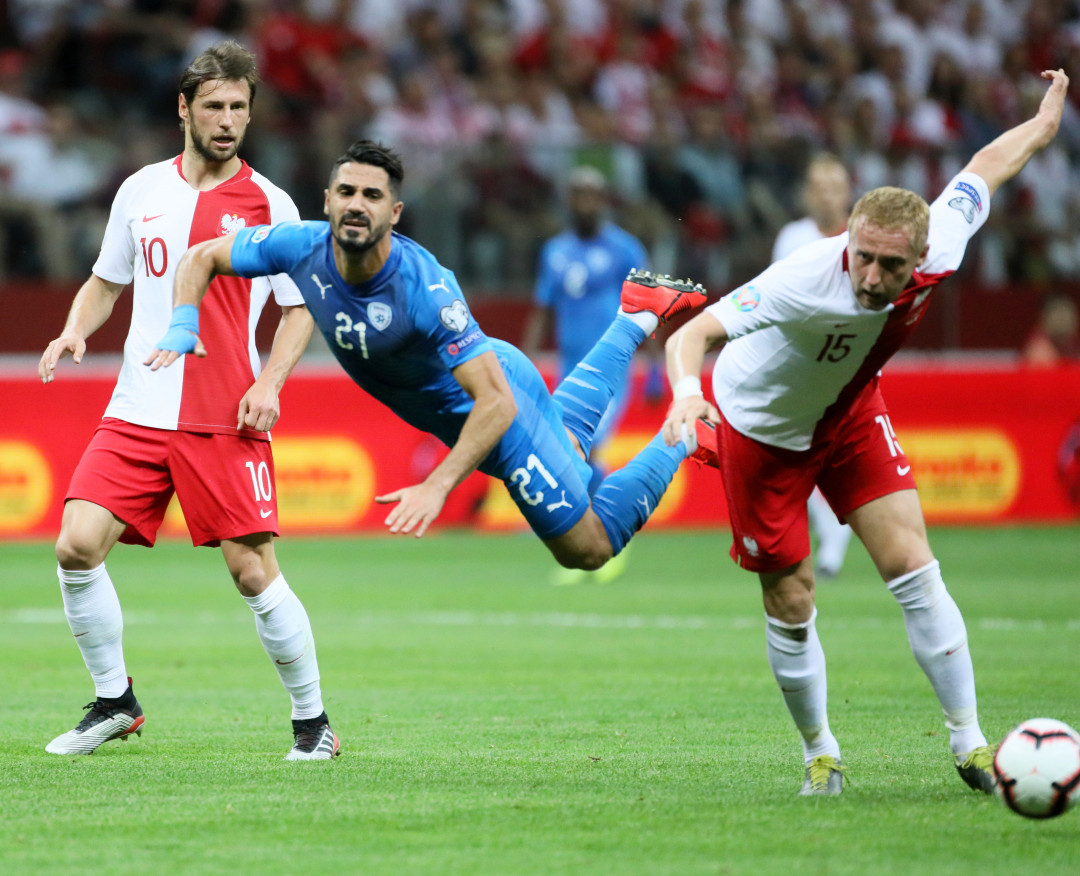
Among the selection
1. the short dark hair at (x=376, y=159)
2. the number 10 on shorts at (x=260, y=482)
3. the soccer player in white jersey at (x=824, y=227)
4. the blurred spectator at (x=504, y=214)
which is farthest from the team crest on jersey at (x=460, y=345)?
the blurred spectator at (x=504, y=214)

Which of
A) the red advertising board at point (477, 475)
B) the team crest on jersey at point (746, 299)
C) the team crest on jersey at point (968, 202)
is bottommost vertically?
the red advertising board at point (477, 475)

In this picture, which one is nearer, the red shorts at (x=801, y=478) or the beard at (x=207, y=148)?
the red shorts at (x=801, y=478)

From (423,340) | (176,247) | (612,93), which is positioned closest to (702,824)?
(423,340)

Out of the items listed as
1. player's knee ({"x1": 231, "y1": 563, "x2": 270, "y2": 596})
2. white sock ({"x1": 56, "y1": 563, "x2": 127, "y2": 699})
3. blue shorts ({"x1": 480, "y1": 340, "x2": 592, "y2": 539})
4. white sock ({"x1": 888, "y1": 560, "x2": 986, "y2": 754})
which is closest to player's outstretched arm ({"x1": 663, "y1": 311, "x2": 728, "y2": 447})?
blue shorts ({"x1": 480, "y1": 340, "x2": 592, "y2": 539})

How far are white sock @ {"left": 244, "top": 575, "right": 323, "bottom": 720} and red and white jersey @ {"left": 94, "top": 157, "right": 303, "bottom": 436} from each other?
67cm

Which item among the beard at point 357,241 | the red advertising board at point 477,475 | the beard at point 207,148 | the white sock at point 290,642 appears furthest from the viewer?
the red advertising board at point 477,475

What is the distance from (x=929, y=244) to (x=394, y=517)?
2.03 m

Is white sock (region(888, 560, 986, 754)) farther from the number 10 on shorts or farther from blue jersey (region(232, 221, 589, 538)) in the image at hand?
the number 10 on shorts

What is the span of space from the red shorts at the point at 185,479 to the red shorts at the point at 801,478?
179 centimetres

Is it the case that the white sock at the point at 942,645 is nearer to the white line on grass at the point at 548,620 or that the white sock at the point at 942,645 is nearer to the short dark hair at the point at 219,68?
the short dark hair at the point at 219,68

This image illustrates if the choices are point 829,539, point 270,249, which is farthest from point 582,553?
point 829,539

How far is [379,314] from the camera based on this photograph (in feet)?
18.3

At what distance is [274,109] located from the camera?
17.0 metres

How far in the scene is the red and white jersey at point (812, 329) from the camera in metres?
5.32
